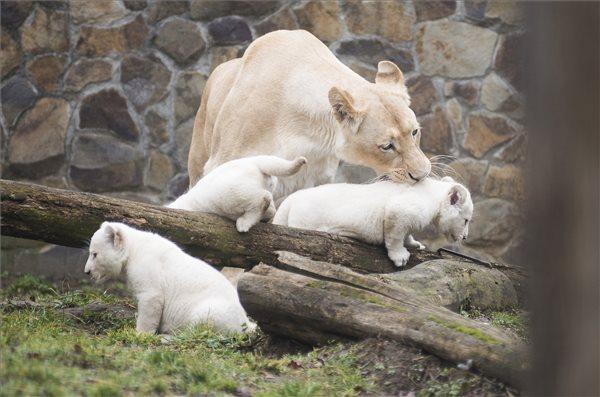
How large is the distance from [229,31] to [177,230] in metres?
5.05

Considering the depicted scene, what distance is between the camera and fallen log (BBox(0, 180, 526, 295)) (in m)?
5.55

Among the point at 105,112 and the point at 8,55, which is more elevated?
the point at 8,55

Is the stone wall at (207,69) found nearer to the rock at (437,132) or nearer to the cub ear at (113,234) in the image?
the rock at (437,132)

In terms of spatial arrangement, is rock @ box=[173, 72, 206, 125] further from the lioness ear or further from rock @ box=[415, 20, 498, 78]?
the lioness ear

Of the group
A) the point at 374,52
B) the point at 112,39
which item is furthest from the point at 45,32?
the point at 374,52

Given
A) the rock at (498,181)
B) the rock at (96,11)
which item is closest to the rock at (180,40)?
the rock at (96,11)

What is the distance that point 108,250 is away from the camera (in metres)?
5.71

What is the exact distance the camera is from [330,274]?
16.7ft

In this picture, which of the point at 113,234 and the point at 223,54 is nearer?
the point at 113,234

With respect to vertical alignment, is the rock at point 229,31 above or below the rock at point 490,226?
above

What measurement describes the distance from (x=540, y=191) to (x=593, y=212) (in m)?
0.16

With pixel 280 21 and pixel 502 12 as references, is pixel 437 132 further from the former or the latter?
pixel 280 21

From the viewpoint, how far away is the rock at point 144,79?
34.8 feet

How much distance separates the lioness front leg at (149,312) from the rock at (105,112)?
5313mm
